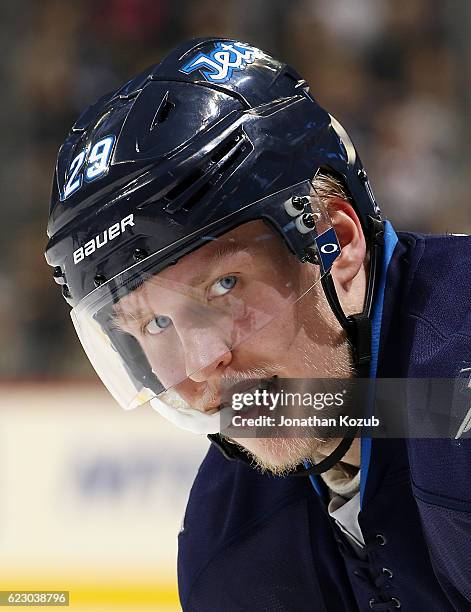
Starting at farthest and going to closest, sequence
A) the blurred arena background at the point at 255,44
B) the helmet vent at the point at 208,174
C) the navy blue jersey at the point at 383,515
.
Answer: the blurred arena background at the point at 255,44 → the helmet vent at the point at 208,174 → the navy blue jersey at the point at 383,515

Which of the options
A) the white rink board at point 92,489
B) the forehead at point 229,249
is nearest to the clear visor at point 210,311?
the forehead at point 229,249

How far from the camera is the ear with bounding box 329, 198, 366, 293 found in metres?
1.72

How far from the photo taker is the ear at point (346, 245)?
5.66 feet

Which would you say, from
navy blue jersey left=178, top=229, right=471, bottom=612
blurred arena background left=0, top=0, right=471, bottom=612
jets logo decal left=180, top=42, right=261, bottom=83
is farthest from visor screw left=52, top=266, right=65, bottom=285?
blurred arena background left=0, top=0, right=471, bottom=612

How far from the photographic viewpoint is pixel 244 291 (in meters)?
1.64

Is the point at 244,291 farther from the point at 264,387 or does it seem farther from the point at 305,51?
the point at 305,51

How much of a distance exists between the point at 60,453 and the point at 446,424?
5.76 feet

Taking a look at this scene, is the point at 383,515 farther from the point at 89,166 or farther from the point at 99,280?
the point at 89,166

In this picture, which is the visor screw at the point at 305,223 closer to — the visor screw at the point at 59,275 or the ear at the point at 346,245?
the ear at the point at 346,245

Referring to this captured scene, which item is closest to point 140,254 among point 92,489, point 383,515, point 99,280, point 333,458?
point 99,280

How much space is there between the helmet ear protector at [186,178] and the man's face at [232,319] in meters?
0.02

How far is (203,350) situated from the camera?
1.63 metres

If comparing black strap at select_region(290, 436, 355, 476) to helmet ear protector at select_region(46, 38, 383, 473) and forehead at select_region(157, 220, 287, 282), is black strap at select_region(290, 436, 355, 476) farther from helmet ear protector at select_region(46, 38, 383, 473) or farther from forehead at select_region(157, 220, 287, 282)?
forehead at select_region(157, 220, 287, 282)

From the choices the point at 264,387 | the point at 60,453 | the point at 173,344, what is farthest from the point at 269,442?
the point at 60,453
